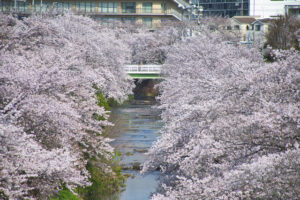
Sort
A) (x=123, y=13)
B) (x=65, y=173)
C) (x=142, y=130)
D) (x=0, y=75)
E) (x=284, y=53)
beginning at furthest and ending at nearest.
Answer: (x=123, y=13), (x=142, y=130), (x=0, y=75), (x=284, y=53), (x=65, y=173)

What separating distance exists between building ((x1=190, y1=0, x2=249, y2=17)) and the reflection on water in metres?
70.6

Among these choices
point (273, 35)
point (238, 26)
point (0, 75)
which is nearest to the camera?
point (0, 75)

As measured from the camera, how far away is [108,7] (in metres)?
79.6

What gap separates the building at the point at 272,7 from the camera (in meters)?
91.2

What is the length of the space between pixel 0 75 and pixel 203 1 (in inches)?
4721

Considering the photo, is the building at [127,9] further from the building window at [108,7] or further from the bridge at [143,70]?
the bridge at [143,70]

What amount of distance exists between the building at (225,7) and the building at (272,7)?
5775 millimetres

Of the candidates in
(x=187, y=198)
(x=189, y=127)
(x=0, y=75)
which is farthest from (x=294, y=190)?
(x=0, y=75)

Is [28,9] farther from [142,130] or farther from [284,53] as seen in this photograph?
[284,53]

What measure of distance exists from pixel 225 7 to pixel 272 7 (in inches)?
890

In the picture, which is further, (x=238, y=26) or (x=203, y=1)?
(x=203, y=1)

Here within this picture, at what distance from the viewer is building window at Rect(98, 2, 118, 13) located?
7900 cm

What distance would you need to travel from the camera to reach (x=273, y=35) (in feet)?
177

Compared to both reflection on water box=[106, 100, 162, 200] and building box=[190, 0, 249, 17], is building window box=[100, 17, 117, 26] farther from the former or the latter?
building box=[190, 0, 249, 17]
